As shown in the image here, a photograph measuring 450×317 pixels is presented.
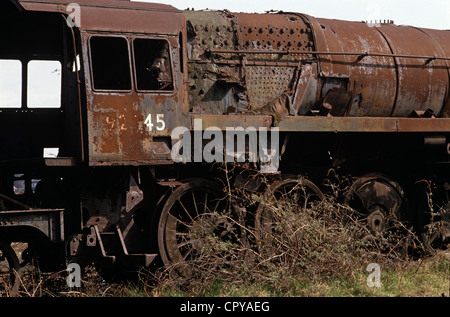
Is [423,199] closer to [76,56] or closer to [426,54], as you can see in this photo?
[426,54]

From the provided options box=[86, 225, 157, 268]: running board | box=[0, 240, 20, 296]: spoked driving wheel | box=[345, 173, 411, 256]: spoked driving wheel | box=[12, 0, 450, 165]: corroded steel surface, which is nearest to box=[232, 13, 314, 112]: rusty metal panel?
box=[12, 0, 450, 165]: corroded steel surface

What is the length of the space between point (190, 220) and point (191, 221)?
0.13m

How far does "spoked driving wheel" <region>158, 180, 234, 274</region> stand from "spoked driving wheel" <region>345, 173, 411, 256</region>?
1.89 metres

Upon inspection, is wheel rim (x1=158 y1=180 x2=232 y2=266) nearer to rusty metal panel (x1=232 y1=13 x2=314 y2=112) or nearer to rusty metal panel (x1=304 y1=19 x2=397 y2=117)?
rusty metal panel (x1=232 y1=13 x2=314 y2=112)

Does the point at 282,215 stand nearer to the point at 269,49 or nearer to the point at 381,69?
the point at 269,49

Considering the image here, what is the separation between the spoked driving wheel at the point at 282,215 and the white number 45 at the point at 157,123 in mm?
1477

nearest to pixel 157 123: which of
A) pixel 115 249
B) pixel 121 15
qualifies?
pixel 121 15

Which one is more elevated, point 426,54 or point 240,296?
point 426,54

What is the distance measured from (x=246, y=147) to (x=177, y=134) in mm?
919

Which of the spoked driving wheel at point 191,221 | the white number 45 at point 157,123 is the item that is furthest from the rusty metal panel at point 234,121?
the spoked driving wheel at point 191,221

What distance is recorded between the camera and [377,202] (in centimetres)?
898
